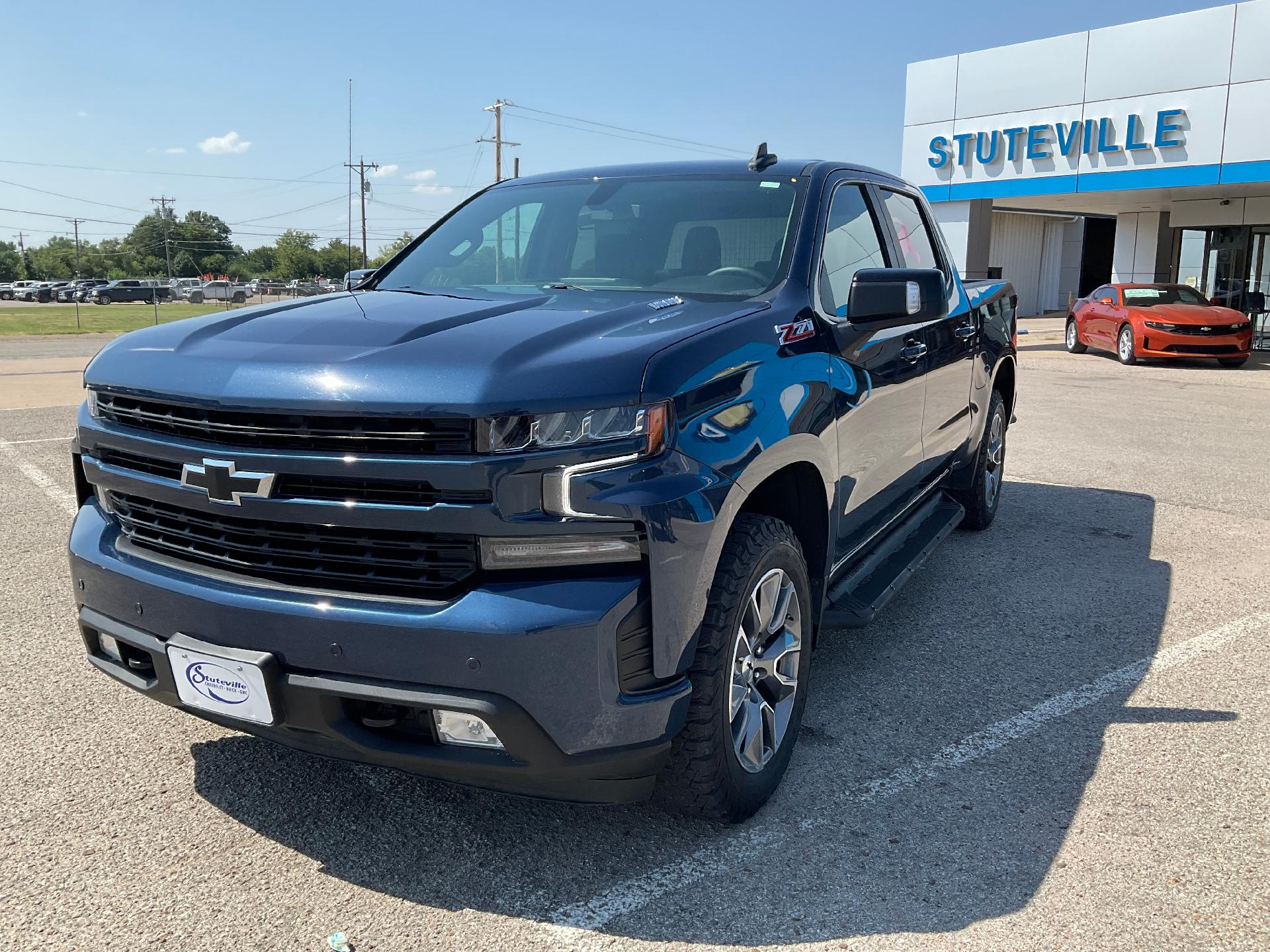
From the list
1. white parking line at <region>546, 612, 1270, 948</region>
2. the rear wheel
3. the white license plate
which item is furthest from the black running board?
the rear wheel

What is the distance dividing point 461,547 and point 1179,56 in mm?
22618

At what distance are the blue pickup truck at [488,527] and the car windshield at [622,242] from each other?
0.74 ft

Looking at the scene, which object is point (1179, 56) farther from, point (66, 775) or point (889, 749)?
point (66, 775)

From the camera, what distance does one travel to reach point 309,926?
2477mm

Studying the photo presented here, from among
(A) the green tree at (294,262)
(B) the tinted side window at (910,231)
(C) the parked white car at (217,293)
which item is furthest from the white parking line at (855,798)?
(A) the green tree at (294,262)

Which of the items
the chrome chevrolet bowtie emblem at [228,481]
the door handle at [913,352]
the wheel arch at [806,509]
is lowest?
the wheel arch at [806,509]

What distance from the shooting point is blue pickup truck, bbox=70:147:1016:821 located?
2.32m

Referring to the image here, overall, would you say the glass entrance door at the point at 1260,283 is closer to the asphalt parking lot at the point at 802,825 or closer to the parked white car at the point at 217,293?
the asphalt parking lot at the point at 802,825

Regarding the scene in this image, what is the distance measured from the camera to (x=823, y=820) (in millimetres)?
2994

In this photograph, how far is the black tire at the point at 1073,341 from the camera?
21.7 meters

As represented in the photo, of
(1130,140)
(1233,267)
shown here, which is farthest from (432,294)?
(1233,267)

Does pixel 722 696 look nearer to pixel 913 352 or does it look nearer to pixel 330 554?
pixel 330 554

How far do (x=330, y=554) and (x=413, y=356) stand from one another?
502mm

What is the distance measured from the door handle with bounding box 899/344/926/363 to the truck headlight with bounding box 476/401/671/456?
6.33ft
